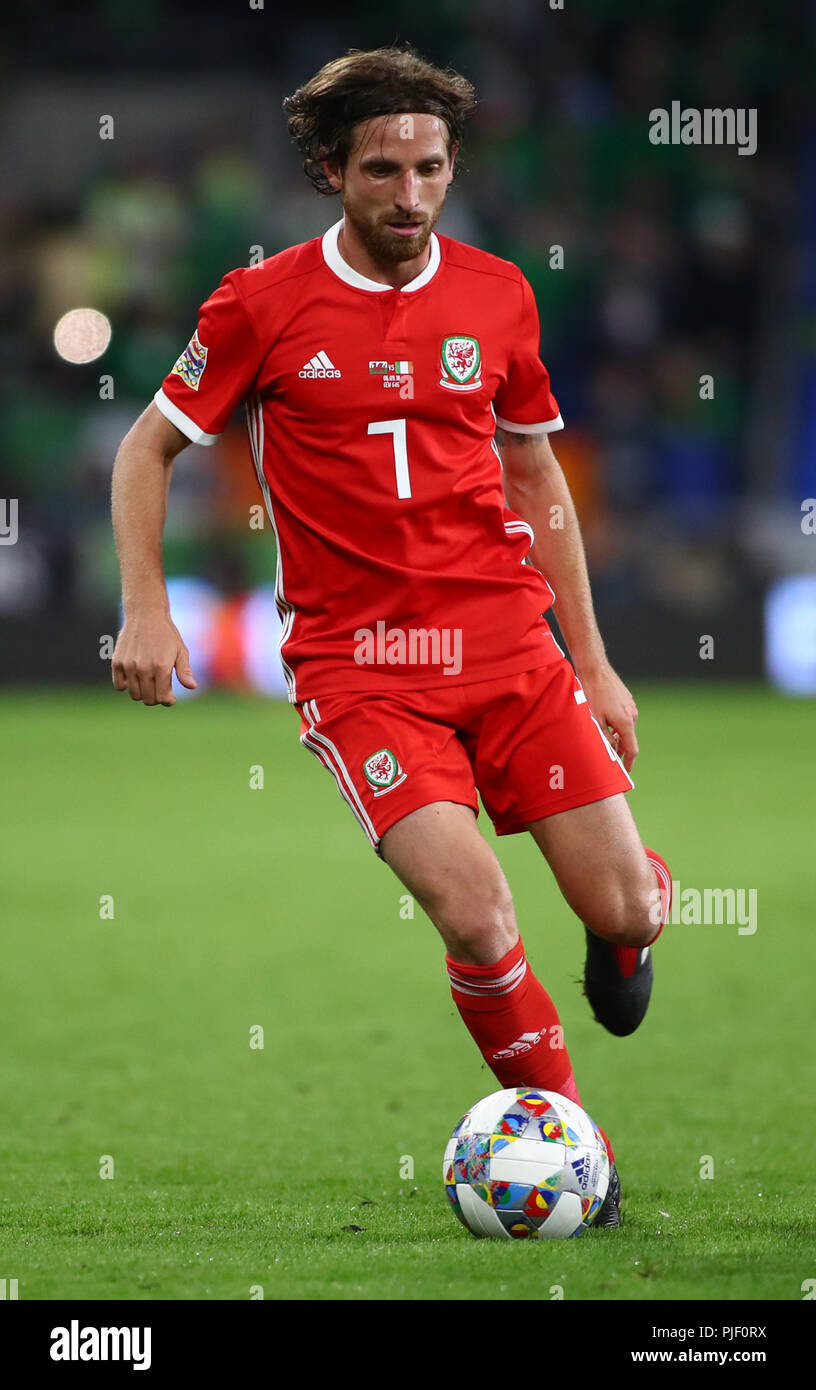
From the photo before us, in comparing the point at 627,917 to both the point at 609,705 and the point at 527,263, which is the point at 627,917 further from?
the point at 527,263

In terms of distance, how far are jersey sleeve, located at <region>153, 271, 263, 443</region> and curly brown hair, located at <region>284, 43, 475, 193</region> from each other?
0.39 m

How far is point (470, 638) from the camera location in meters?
4.05

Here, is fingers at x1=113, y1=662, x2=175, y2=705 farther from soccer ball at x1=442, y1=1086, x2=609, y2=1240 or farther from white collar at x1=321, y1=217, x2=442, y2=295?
soccer ball at x1=442, y1=1086, x2=609, y2=1240

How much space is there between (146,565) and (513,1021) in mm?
1281

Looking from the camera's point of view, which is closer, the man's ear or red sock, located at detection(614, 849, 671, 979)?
the man's ear

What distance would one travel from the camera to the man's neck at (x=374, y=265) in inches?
161

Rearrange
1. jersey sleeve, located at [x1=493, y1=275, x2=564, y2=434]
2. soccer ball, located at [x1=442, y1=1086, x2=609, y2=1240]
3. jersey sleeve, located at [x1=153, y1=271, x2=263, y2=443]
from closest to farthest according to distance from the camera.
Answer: soccer ball, located at [x1=442, y1=1086, x2=609, y2=1240] < jersey sleeve, located at [x1=153, y1=271, x2=263, y2=443] < jersey sleeve, located at [x1=493, y1=275, x2=564, y2=434]

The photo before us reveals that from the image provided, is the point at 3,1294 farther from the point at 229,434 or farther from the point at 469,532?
the point at 229,434

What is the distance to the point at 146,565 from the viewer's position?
12.8 ft

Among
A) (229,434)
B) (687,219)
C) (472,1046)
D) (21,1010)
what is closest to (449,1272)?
(472,1046)

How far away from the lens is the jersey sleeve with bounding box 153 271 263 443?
13.0 feet

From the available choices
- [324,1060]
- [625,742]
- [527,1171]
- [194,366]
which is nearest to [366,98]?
[194,366]

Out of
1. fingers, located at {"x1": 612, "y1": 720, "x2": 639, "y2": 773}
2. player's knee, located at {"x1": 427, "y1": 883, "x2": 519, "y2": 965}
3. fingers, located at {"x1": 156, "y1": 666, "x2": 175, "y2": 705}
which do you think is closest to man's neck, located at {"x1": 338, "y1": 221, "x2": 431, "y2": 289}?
fingers, located at {"x1": 156, "y1": 666, "x2": 175, "y2": 705}
